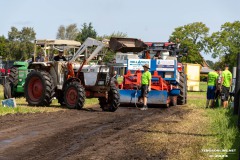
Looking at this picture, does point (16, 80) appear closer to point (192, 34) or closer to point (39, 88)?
point (39, 88)

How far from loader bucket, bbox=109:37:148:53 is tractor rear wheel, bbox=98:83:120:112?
1.38 metres

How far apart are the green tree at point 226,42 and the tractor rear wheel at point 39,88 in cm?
7437

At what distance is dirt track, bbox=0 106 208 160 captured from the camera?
815cm

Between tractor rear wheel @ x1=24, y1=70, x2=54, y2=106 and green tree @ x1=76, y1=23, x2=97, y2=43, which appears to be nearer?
tractor rear wheel @ x1=24, y1=70, x2=54, y2=106

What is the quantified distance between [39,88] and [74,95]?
A: 1.59m

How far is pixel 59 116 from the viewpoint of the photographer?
13773 mm

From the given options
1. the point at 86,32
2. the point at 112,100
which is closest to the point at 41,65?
the point at 112,100

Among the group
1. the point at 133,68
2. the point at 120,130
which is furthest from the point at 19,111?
the point at 133,68

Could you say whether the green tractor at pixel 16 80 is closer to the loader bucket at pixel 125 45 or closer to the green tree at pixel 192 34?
the loader bucket at pixel 125 45

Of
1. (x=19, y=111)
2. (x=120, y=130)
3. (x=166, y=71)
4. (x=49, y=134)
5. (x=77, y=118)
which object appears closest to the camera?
(x=49, y=134)

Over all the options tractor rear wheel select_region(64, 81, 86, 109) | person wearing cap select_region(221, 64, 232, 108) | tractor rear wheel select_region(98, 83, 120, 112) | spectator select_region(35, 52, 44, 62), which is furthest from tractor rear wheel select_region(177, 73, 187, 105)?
spectator select_region(35, 52, 44, 62)

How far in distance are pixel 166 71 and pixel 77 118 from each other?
680 centimetres

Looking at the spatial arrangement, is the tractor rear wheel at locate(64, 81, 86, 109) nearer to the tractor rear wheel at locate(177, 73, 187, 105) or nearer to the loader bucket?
the loader bucket

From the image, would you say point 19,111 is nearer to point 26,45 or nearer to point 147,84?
point 147,84
